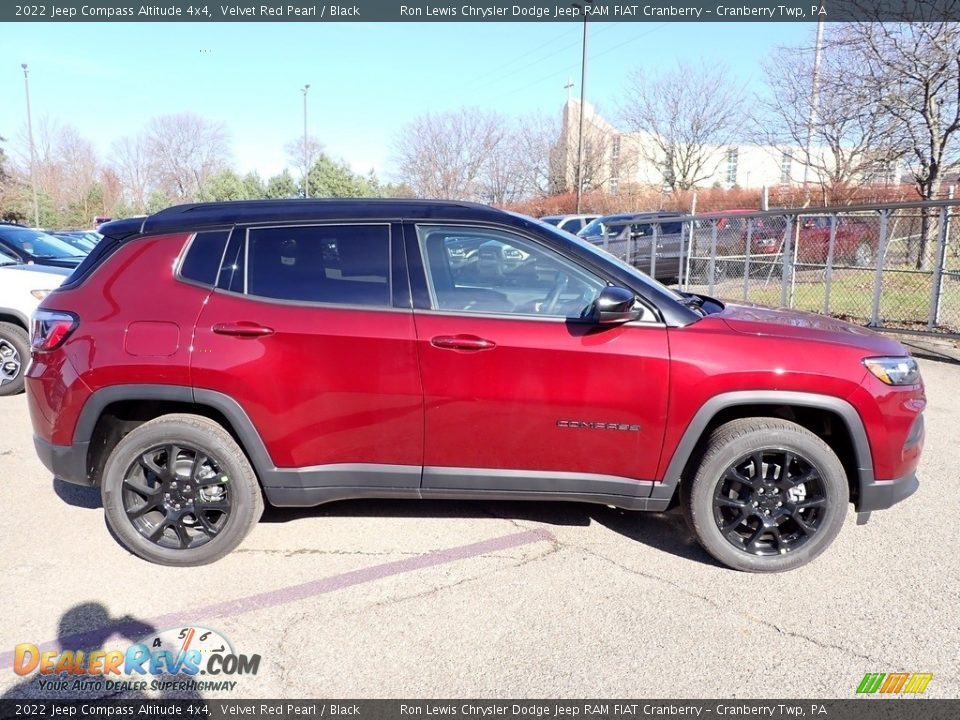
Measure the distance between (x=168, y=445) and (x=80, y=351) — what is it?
64 centimetres

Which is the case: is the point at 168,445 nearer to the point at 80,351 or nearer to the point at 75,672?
the point at 80,351

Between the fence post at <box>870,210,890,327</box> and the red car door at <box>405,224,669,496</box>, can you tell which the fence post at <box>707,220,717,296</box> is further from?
the red car door at <box>405,224,669,496</box>

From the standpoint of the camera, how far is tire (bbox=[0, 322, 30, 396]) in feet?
23.0

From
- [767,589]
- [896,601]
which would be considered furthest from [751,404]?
[896,601]

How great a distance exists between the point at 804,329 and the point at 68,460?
3854mm

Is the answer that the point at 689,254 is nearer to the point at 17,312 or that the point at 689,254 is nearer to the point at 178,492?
the point at 17,312

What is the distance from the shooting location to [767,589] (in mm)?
3398

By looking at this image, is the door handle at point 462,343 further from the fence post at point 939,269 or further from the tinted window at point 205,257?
the fence post at point 939,269

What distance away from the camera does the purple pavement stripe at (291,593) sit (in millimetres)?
2990

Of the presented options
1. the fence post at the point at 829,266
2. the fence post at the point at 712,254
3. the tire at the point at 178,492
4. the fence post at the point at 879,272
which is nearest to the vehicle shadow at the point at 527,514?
the tire at the point at 178,492

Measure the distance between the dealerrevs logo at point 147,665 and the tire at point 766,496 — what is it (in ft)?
7.30

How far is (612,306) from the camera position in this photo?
3258 mm

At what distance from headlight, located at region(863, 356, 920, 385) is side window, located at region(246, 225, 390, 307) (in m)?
→ 2.42

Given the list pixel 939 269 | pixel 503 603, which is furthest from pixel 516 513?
pixel 939 269
